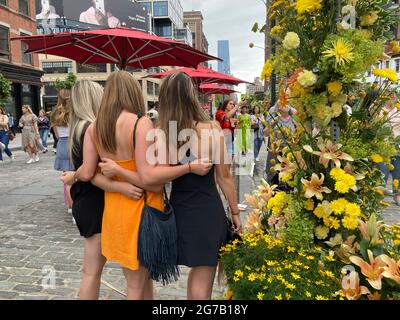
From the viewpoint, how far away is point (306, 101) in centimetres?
199

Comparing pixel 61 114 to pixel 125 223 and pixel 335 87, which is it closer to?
pixel 125 223

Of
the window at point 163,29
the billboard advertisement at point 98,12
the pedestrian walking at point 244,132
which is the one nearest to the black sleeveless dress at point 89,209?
the pedestrian walking at point 244,132

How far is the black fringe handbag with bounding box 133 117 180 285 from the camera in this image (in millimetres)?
2193

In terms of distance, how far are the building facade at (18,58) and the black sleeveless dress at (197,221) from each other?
26890mm

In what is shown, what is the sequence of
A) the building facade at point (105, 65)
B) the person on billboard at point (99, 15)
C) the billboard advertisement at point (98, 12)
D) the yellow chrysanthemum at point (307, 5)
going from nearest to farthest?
1. the yellow chrysanthemum at point (307, 5)
2. the building facade at point (105, 65)
3. the billboard advertisement at point (98, 12)
4. the person on billboard at point (99, 15)

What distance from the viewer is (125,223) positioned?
2246 millimetres

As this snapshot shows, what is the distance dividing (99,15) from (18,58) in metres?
45.8

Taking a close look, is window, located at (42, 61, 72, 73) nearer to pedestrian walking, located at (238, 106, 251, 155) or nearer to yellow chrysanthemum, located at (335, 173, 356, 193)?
pedestrian walking, located at (238, 106, 251, 155)

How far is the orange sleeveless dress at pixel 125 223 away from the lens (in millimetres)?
2244

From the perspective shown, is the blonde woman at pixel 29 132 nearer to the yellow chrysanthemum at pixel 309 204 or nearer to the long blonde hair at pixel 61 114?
the long blonde hair at pixel 61 114

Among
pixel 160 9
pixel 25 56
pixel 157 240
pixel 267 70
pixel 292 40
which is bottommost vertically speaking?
pixel 157 240

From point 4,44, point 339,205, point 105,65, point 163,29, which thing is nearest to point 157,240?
point 339,205

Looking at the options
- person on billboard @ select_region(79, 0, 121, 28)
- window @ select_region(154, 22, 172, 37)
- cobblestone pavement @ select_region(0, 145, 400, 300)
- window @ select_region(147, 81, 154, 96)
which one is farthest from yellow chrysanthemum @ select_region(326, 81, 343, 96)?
window @ select_region(154, 22, 172, 37)

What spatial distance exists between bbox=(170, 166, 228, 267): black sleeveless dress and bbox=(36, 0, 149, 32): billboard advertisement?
6641 centimetres
